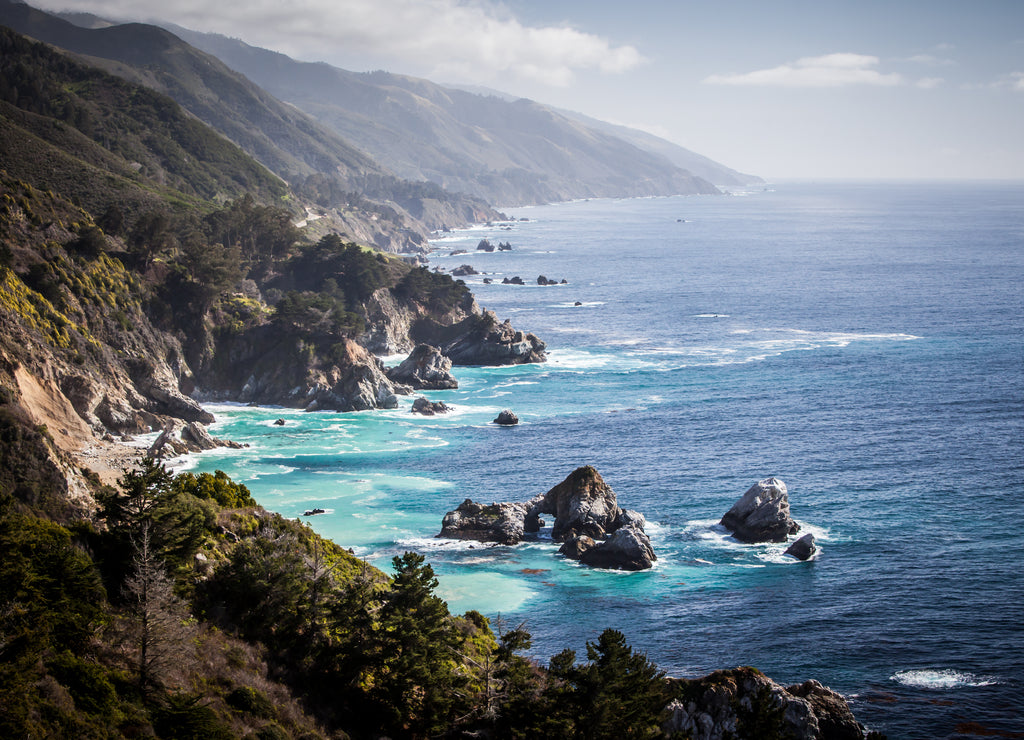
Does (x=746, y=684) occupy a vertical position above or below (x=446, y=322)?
below

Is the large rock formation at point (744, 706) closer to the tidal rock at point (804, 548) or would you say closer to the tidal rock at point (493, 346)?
the tidal rock at point (804, 548)

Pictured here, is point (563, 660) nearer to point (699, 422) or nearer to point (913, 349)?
point (699, 422)

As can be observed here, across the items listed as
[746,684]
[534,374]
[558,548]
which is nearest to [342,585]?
[746,684]

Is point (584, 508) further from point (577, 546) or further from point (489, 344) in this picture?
point (489, 344)

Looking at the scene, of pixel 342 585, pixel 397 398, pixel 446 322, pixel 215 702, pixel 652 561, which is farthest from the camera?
pixel 446 322

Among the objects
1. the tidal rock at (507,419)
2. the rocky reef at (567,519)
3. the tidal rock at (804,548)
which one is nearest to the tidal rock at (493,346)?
the tidal rock at (507,419)

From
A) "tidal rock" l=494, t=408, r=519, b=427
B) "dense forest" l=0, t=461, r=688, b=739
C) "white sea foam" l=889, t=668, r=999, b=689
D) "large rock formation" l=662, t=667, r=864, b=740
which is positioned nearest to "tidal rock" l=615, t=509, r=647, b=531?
"white sea foam" l=889, t=668, r=999, b=689
